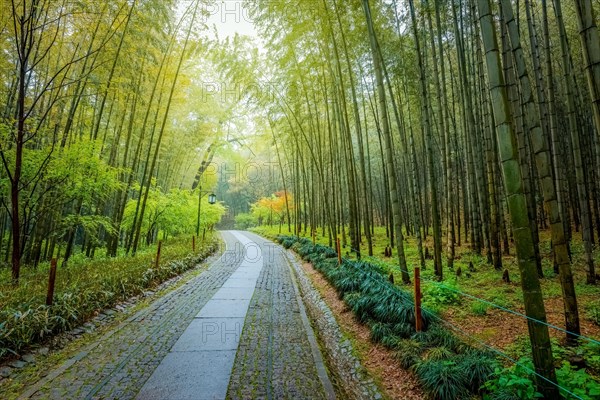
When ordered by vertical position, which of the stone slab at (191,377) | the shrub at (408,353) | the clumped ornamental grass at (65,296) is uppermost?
the clumped ornamental grass at (65,296)

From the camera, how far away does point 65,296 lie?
381cm

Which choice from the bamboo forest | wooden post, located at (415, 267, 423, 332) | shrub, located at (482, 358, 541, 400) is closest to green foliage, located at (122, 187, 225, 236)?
the bamboo forest

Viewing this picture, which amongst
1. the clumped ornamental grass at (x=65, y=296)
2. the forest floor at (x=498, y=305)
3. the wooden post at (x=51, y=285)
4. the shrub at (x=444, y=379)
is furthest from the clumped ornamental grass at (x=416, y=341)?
the wooden post at (x=51, y=285)

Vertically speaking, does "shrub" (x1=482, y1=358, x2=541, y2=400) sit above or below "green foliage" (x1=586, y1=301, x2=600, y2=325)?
above

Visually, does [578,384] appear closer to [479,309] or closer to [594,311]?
[479,309]

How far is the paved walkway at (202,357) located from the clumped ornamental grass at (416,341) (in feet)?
2.55

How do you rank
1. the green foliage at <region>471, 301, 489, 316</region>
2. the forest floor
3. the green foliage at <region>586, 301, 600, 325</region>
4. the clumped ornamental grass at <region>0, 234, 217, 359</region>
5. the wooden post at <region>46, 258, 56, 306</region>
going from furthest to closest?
the green foliage at <region>471, 301, 489, 316</region> < the wooden post at <region>46, 258, 56, 306</region> < the green foliage at <region>586, 301, 600, 325</region> < the clumped ornamental grass at <region>0, 234, 217, 359</region> < the forest floor

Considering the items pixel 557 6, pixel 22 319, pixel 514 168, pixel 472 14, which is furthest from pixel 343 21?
pixel 22 319

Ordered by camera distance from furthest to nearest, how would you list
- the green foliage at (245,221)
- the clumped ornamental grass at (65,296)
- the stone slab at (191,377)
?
1. the green foliage at (245,221)
2. the clumped ornamental grass at (65,296)
3. the stone slab at (191,377)

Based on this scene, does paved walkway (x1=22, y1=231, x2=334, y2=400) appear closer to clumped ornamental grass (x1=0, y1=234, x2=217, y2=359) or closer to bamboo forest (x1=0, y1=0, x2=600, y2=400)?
bamboo forest (x1=0, y1=0, x2=600, y2=400)

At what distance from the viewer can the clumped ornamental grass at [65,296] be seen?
3.05m

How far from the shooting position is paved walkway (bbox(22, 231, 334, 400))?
2355 mm

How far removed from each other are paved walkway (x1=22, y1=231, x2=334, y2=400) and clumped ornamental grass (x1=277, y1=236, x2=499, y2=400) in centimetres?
78

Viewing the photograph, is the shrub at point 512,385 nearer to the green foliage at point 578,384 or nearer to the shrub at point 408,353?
the green foliage at point 578,384
